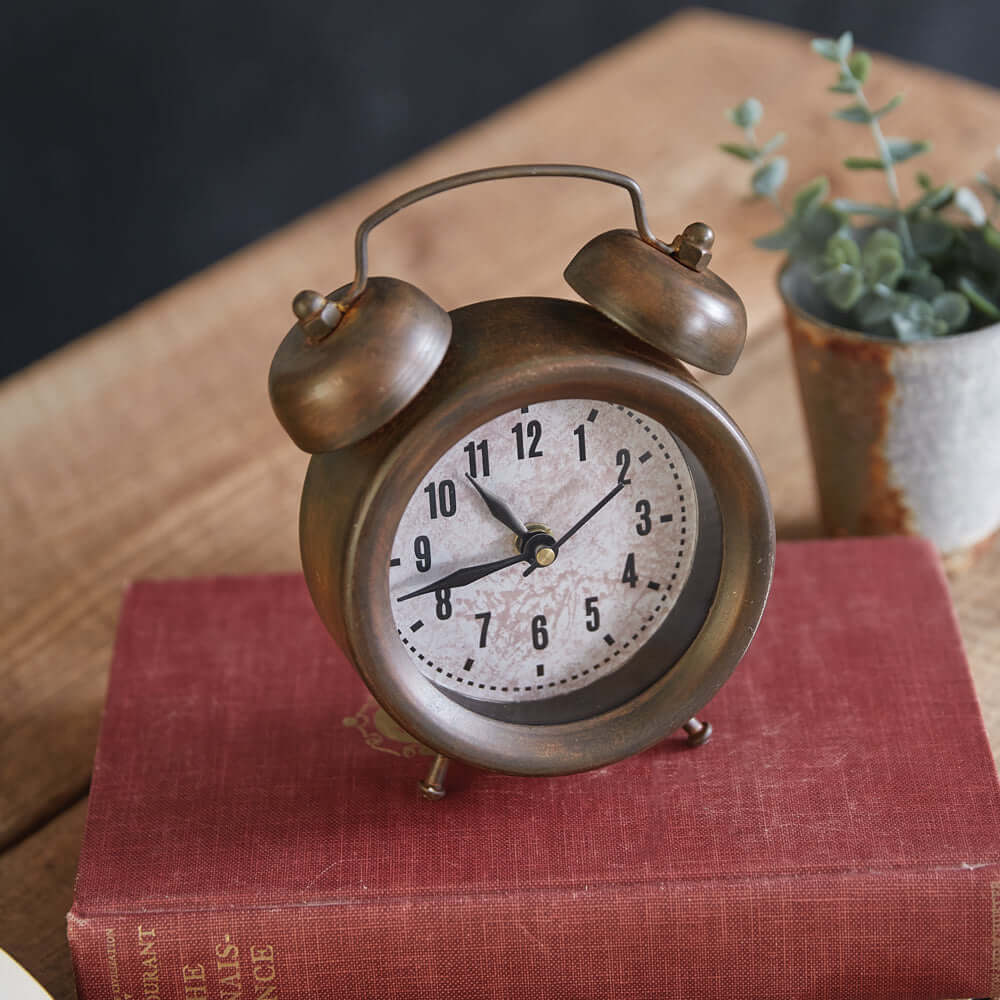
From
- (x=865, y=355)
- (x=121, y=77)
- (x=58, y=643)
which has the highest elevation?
(x=865, y=355)

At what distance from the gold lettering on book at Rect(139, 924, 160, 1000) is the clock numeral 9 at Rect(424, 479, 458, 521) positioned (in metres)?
0.30

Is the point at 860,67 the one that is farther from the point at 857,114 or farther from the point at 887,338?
the point at 887,338

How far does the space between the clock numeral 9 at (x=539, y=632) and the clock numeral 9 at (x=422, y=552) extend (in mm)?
87

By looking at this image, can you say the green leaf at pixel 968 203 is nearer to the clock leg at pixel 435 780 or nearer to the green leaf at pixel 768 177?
the green leaf at pixel 768 177

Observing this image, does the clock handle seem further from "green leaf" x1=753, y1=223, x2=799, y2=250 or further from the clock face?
"green leaf" x1=753, y1=223, x2=799, y2=250

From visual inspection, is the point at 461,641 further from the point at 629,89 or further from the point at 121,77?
the point at 121,77

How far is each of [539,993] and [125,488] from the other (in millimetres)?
668

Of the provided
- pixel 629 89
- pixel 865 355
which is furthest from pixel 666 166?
pixel 865 355

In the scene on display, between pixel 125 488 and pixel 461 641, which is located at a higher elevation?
pixel 461 641

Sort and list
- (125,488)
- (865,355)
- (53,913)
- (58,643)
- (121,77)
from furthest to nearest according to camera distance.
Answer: (121,77), (125,488), (58,643), (865,355), (53,913)

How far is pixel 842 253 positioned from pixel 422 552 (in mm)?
425

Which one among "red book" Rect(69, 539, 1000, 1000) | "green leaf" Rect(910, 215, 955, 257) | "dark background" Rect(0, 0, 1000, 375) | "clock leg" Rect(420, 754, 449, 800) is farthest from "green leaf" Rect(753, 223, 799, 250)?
"dark background" Rect(0, 0, 1000, 375)

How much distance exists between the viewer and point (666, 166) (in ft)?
5.39

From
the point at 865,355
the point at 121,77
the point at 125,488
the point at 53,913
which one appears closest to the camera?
the point at 53,913
